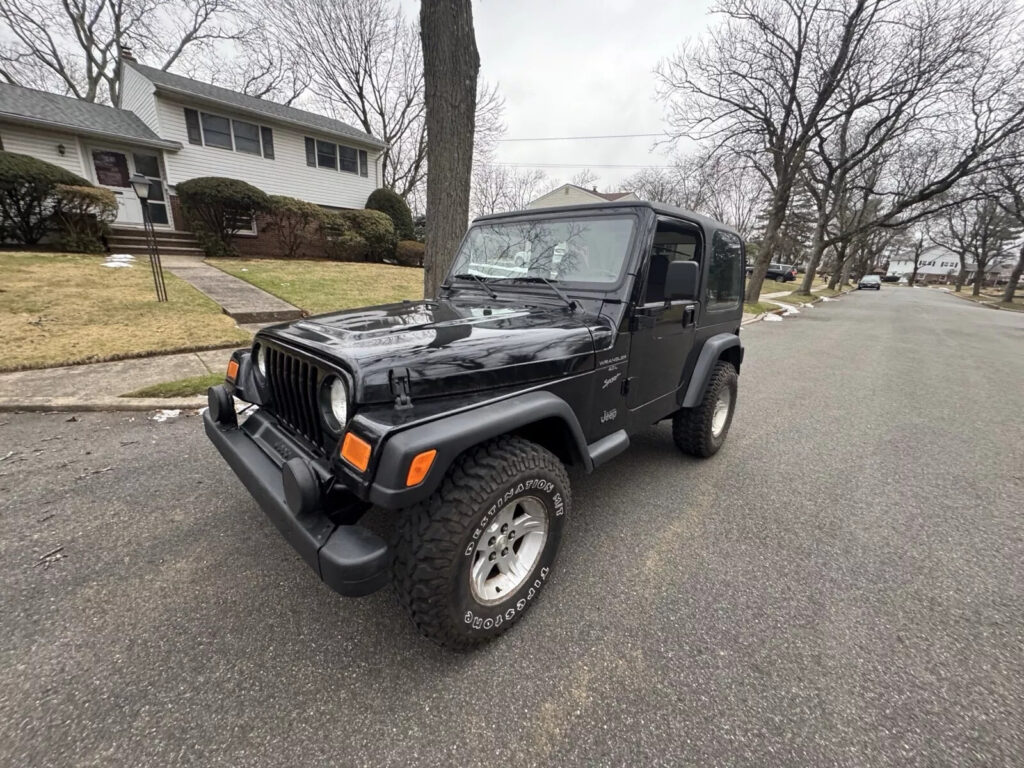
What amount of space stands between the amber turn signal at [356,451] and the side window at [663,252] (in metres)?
1.69

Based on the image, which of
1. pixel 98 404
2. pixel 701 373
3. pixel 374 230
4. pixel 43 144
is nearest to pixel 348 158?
pixel 374 230

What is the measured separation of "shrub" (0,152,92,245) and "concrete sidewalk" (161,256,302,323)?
2331 millimetres

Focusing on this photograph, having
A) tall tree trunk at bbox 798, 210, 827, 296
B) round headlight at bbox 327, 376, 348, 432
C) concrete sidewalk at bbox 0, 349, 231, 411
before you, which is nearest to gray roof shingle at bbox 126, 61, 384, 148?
concrete sidewalk at bbox 0, 349, 231, 411

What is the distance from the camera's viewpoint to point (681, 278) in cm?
234

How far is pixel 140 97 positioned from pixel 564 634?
841 inches

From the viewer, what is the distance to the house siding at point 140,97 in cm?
1404

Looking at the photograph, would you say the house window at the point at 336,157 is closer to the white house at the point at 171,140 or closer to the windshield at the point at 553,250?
the white house at the point at 171,140

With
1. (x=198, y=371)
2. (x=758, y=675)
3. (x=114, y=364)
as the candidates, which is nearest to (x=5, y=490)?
(x=198, y=371)

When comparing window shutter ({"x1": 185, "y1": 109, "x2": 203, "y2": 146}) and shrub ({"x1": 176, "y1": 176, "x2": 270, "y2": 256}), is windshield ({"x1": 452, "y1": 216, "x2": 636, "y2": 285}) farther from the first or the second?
window shutter ({"x1": 185, "y1": 109, "x2": 203, "y2": 146})

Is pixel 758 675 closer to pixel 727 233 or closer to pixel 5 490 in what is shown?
pixel 727 233

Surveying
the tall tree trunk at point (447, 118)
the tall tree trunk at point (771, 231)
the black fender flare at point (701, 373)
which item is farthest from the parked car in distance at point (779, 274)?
the black fender flare at point (701, 373)

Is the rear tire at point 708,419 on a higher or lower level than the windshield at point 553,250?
lower

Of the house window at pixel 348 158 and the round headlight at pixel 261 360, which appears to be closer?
the round headlight at pixel 261 360

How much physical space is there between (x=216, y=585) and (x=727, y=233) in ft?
12.9
